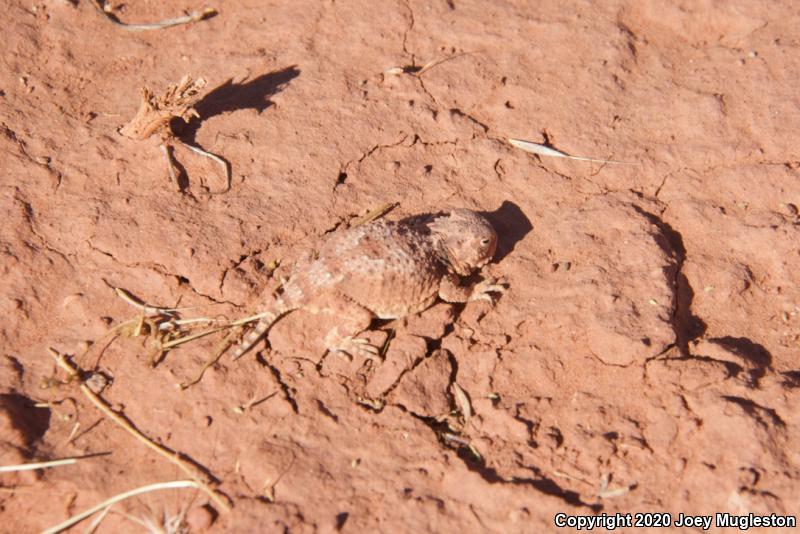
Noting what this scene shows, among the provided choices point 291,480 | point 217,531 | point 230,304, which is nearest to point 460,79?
point 230,304

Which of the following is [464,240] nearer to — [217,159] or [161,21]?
[217,159]

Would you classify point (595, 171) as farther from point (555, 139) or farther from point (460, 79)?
point (460, 79)

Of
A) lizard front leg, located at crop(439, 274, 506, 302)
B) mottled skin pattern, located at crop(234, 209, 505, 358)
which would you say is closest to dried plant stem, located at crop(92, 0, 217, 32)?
mottled skin pattern, located at crop(234, 209, 505, 358)

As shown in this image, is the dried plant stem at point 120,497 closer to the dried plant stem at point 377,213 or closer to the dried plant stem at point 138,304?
the dried plant stem at point 138,304

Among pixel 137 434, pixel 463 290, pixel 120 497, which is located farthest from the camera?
pixel 463 290

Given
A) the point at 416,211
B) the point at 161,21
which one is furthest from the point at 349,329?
the point at 161,21

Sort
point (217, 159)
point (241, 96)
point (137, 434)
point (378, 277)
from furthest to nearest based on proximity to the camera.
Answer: point (241, 96)
point (217, 159)
point (378, 277)
point (137, 434)

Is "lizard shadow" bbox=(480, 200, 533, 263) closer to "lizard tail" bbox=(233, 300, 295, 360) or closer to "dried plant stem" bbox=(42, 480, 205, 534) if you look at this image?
"lizard tail" bbox=(233, 300, 295, 360)
